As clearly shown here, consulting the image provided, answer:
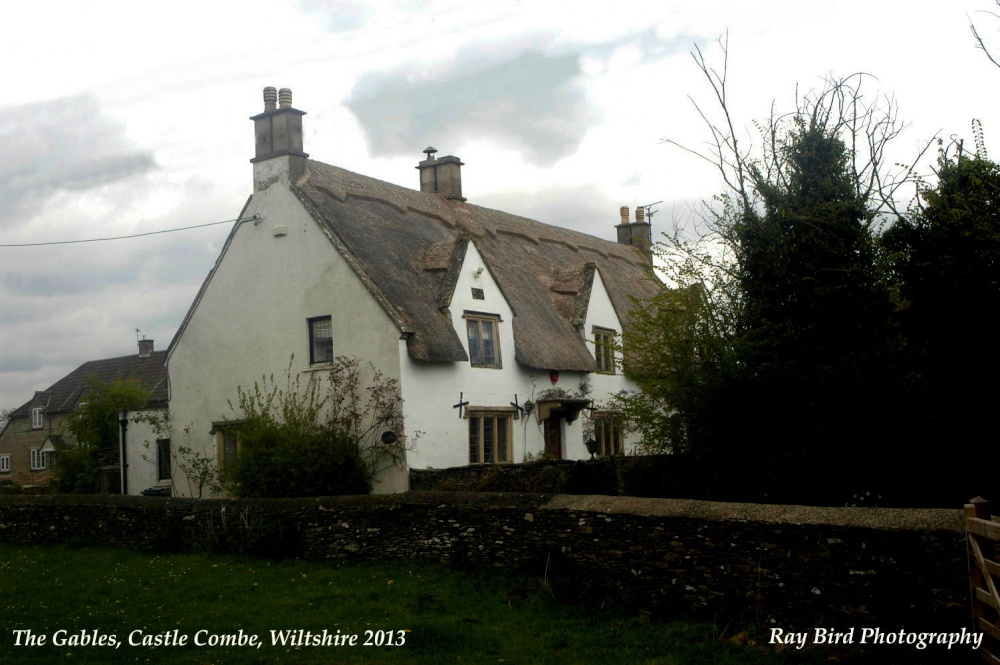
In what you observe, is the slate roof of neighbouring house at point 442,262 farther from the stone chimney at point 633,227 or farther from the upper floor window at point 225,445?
the stone chimney at point 633,227

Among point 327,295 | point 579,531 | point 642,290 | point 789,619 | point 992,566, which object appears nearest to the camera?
point 992,566

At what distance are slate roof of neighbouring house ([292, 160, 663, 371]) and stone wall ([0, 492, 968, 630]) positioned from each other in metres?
6.54

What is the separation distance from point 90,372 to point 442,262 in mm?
40220

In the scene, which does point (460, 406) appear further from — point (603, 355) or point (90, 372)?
point (90, 372)

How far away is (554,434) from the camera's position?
81.2 ft

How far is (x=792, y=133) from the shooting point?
583 inches

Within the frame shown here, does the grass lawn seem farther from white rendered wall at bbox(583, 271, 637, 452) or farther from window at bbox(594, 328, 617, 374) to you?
window at bbox(594, 328, 617, 374)

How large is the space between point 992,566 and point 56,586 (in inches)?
445

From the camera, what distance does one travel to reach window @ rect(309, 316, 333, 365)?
2173 centimetres

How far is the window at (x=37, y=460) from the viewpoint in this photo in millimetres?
Answer: 58031

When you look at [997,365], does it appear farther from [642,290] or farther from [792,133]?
[642,290]

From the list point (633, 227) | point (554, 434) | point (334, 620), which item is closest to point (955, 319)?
point (334, 620)

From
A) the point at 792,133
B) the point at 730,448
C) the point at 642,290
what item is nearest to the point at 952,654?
the point at 730,448

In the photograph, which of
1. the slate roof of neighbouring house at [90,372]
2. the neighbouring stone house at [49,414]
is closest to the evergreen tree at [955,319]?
the neighbouring stone house at [49,414]
